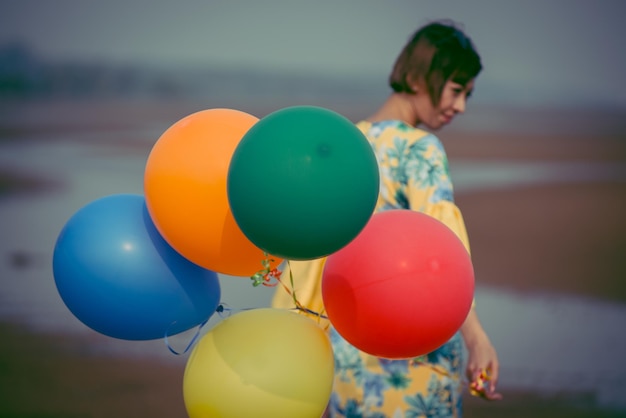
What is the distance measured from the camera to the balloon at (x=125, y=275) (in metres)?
1.00

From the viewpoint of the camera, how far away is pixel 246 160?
86cm

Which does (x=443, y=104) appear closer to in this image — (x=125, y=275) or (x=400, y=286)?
(x=400, y=286)

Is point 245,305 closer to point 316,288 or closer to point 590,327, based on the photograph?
point 590,327

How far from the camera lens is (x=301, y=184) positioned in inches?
33.0

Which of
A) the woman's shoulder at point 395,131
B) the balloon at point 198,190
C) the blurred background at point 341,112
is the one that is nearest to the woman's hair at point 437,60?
the woman's shoulder at point 395,131

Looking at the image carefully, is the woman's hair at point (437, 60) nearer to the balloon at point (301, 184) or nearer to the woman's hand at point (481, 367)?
the woman's hand at point (481, 367)

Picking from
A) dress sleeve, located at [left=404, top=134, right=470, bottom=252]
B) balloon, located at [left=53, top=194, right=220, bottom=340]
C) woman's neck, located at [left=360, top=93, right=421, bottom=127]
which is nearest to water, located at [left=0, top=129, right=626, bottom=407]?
woman's neck, located at [left=360, top=93, right=421, bottom=127]

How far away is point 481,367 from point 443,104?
1.67ft

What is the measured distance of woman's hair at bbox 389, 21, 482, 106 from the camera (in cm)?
150

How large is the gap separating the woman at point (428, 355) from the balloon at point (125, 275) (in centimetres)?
34

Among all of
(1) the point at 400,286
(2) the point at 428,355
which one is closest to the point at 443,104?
(2) the point at 428,355

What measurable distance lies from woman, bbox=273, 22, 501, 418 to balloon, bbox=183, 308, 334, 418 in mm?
331

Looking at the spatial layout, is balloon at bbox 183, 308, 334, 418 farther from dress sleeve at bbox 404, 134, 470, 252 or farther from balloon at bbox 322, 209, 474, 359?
dress sleeve at bbox 404, 134, 470, 252

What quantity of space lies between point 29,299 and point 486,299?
1.78 m
